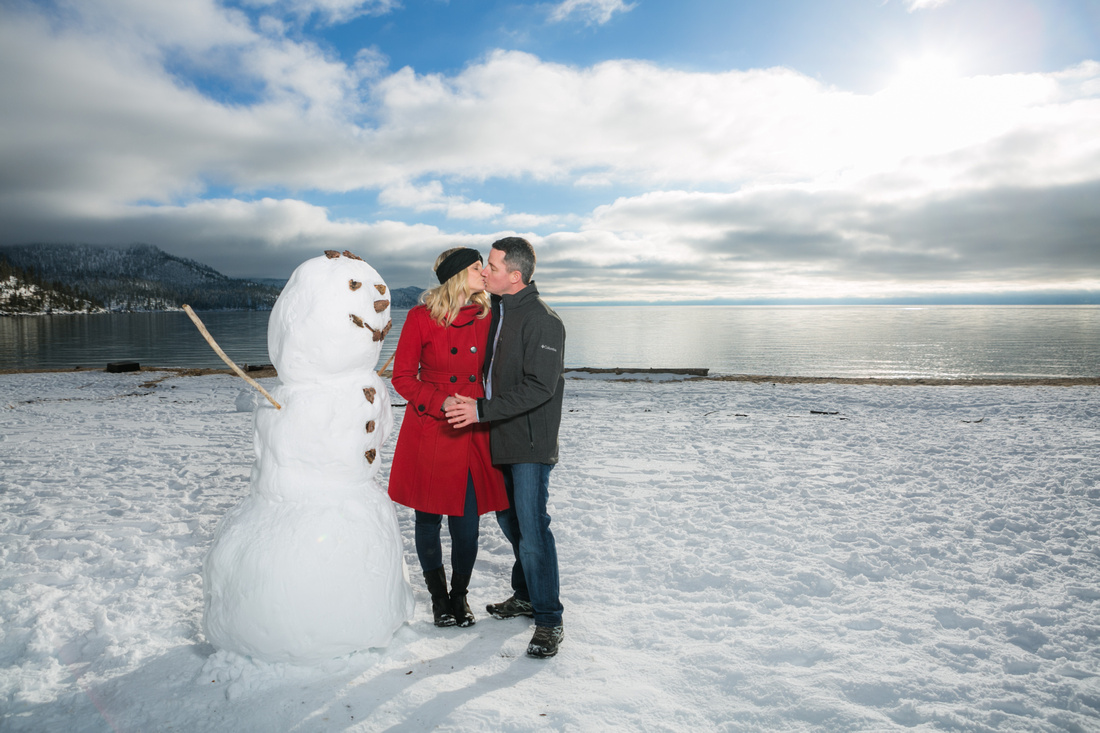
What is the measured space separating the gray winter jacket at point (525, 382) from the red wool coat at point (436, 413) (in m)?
0.13

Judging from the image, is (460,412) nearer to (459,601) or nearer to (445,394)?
(445,394)

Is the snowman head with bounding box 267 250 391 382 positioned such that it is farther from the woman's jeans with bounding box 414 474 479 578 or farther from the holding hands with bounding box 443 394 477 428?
the woman's jeans with bounding box 414 474 479 578

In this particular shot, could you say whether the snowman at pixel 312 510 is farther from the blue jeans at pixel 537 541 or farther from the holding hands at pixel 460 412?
the blue jeans at pixel 537 541

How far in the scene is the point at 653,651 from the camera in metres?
3.00

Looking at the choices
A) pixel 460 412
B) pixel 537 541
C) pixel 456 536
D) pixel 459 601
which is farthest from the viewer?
pixel 459 601

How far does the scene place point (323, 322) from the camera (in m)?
2.62

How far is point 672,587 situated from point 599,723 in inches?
59.2

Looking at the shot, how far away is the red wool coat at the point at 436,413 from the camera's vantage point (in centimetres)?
296

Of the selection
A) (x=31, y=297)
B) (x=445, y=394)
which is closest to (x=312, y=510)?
(x=445, y=394)

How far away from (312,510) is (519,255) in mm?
1675

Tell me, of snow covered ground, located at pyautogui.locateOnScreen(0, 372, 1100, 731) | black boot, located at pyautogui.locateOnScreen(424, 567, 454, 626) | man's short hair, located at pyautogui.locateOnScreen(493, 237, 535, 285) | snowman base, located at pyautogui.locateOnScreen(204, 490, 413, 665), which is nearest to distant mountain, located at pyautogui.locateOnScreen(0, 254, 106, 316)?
snow covered ground, located at pyautogui.locateOnScreen(0, 372, 1100, 731)

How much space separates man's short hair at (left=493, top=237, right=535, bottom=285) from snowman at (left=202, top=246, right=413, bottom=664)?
2.45 ft

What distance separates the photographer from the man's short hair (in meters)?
2.97

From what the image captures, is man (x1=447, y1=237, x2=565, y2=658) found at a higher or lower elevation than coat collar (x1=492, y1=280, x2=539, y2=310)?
lower
